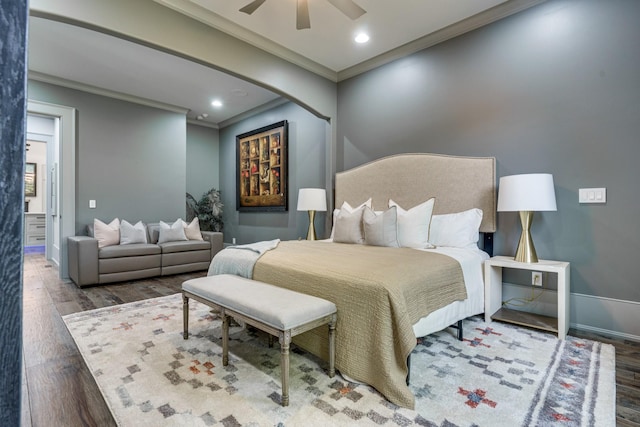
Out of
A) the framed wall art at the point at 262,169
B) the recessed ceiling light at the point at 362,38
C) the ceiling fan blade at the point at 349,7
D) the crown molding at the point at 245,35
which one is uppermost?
the recessed ceiling light at the point at 362,38

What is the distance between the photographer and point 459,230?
3.08 metres

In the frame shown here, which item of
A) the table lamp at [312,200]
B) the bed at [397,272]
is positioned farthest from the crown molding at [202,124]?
the bed at [397,272]

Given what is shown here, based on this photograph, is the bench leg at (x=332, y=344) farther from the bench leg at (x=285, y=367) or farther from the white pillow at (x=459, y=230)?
the white pillow at (x=459, y=230)

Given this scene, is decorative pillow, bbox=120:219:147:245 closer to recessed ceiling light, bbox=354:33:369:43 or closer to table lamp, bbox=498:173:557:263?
recessed ceiling light, bbox=354:33:369:43

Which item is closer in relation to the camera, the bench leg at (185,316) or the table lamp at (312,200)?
the bench leg at (185,316)

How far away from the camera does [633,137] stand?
8.15 feet

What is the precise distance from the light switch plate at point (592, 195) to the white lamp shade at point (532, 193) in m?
0.23

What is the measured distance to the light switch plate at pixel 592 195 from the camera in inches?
102

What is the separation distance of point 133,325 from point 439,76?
13.0 ft

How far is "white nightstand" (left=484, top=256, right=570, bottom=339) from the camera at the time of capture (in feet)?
8.08

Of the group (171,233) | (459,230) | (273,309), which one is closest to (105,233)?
(171,233)

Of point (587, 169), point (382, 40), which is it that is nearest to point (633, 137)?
point (587, 169)

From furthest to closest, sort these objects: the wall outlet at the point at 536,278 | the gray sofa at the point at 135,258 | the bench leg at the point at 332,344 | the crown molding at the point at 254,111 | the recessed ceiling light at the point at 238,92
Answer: the crown molding at the point at 254,111 < the recessed ceiling light at the point at 238,92 < the gray sofa at the point at 135,258 < the wall outlet at the point at 536,278 < the bench leg at the point at 332,344

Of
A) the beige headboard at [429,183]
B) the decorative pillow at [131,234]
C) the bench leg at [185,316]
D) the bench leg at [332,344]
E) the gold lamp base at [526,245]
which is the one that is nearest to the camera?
the bench leg at [332,344]
